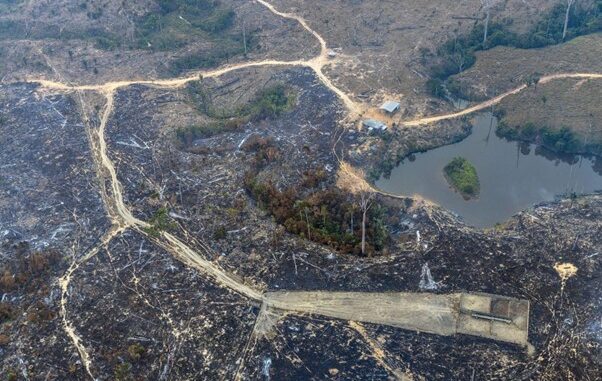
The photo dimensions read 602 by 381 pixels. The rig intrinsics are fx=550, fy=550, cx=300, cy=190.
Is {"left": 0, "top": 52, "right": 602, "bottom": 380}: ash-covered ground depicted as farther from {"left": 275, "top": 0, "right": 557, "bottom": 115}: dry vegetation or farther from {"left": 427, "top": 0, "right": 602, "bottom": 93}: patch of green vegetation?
{"left": 427, "top": 0, "right": 602, "bottom": 93}: patch of green vegetation

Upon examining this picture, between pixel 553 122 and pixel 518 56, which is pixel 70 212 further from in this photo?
pixel 518 56

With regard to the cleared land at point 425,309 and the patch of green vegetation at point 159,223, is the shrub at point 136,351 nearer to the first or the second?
the cleared land at point 425,309

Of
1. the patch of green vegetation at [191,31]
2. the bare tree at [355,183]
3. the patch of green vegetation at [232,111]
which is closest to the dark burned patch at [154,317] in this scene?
the bare tree at [355,183]

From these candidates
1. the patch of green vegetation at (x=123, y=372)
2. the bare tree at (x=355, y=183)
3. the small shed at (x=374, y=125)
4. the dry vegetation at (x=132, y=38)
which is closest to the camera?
the patch of green vegetation at (x=123, y=372)

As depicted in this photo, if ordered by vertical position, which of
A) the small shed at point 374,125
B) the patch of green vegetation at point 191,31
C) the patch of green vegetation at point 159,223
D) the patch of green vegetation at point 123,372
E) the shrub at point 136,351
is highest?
the patch of green vegetation at point 191,31

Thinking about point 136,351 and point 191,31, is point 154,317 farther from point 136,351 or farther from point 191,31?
point 191,31

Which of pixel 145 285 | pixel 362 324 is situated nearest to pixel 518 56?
pixel 362 324

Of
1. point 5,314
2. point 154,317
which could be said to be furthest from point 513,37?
point 5,314

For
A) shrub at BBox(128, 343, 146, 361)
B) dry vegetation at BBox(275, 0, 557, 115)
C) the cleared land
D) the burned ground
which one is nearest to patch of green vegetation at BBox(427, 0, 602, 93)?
dry vegetation at BBox(275, 0, 557, 115)
